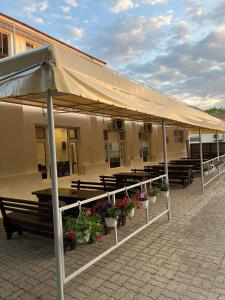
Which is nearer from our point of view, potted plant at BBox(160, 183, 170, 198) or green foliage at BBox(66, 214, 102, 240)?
green foliage at BBox(66, 214, 102, 240)

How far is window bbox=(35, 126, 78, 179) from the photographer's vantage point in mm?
8445

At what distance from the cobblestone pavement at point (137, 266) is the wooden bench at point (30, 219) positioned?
27 centimetres

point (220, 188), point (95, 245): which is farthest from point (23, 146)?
point (220, 188)

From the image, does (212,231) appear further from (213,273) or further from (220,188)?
(220,188)

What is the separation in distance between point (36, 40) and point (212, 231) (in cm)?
1253

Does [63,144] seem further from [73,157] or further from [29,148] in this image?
[29,148]

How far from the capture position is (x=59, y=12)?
1047 cm

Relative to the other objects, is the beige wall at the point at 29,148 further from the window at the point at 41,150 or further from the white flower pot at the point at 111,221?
the white flower pot at the point at 111,221

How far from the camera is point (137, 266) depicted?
3760 mm

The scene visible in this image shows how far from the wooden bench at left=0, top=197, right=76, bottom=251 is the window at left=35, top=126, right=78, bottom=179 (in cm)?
346

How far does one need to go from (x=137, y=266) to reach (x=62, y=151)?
6.25 metres

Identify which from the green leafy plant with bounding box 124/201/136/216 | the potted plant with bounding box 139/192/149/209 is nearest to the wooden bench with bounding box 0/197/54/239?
the green leafy plant with bounding box 124/201/136/216

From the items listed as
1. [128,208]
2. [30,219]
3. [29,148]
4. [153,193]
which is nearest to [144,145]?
[29,148]

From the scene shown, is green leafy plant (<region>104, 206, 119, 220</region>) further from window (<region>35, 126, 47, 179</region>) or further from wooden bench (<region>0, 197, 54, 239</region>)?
window (<region>35, 126, 47, 179</region>)
